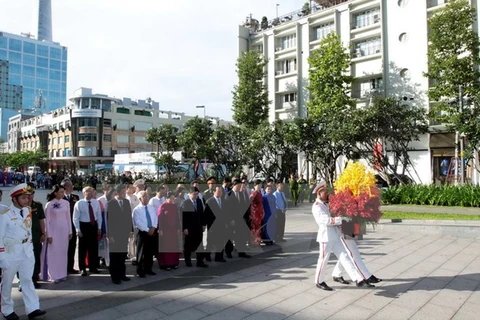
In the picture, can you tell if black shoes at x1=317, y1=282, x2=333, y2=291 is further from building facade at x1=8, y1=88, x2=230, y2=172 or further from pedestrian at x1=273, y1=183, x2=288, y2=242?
building facade at x1=8, y1=88, x2=230, y2=172

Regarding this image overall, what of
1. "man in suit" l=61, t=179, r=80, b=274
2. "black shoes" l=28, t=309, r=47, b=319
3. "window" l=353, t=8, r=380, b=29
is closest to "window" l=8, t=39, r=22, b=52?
"window" l=353, t=8, r=380, b=29

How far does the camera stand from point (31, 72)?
393 feet

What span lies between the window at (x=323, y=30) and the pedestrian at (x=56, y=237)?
105 feet

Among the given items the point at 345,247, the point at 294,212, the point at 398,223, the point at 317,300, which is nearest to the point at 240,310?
the point at 317,300

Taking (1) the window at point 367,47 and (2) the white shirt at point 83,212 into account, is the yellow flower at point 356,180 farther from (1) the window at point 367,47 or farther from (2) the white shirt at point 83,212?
(1) the window at point 367,47

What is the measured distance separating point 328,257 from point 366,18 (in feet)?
101

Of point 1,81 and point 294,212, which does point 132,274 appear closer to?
point 294,212

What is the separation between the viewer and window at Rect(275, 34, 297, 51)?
36.7 meters

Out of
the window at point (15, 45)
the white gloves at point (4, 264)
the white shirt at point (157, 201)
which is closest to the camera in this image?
the white gloves at point (4, 264)

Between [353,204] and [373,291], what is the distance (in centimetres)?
139

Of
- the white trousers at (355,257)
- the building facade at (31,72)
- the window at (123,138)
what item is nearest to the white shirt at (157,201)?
the white trousers at (355,257)

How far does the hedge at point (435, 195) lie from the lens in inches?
585

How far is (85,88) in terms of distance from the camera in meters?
61.8

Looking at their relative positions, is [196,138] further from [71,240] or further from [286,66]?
[71,240]
